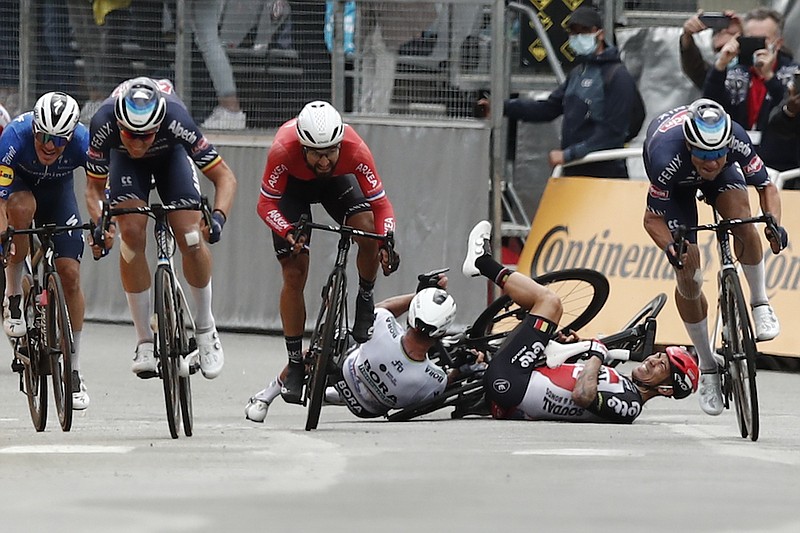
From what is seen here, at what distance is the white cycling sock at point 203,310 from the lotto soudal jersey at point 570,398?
1895 millimetres

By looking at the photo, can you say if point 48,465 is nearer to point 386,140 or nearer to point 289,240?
point 289,240

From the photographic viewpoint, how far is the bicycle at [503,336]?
35.3ft

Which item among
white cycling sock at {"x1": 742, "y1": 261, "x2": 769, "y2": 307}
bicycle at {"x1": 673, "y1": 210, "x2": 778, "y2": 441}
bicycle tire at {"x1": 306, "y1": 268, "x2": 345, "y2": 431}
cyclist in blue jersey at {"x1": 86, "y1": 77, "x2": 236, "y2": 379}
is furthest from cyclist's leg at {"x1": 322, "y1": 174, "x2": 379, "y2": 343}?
white cycling sock at {"x1": 742, "y1": 261, "x2": 769, "y2": 307}

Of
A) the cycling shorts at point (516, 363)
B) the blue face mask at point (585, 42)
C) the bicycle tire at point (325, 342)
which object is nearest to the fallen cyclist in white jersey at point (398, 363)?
the cycling shorts at point (516, 363)

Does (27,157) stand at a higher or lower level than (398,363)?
higher

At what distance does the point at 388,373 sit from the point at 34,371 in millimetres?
2018

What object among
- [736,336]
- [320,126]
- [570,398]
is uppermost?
[320,126]

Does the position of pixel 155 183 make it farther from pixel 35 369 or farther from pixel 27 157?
pixel 35 369

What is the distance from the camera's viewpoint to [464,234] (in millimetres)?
14867

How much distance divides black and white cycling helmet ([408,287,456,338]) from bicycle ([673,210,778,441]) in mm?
1367

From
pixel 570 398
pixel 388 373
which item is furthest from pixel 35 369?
pixel 570 398

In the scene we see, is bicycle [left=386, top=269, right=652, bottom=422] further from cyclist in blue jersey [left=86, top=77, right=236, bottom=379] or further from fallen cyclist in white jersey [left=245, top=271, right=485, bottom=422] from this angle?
cyclist in blue jersey [left=86, top=77, right=236, bottom=379]

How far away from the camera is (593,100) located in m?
14.3

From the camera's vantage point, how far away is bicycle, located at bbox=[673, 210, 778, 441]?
9430 millimetres
